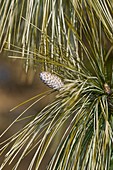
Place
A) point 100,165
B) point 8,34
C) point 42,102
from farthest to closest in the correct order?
point 42,102 < point 8,34 < point 100,165

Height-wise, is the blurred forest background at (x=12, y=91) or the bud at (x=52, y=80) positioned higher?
the bud at (x=52, y=80)

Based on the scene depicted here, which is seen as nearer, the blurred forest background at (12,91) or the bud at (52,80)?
the bud at (52,80)

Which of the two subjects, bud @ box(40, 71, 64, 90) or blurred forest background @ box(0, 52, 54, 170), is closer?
bud @ box(40, 71, 64, 90)

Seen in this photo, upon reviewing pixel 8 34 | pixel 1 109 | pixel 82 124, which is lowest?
pixel 1 109

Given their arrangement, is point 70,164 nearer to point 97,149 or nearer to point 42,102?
point 97,149

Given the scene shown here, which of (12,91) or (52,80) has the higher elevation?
(52,80)

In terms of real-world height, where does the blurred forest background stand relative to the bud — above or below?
below

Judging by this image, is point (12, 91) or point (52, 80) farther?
point (12, 91)

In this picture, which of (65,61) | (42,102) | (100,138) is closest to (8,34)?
(65,61)

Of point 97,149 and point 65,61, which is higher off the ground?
point 65,61

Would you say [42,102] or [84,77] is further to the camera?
[42,102]

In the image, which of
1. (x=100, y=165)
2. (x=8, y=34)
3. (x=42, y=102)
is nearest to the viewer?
(x=100, y=165)
